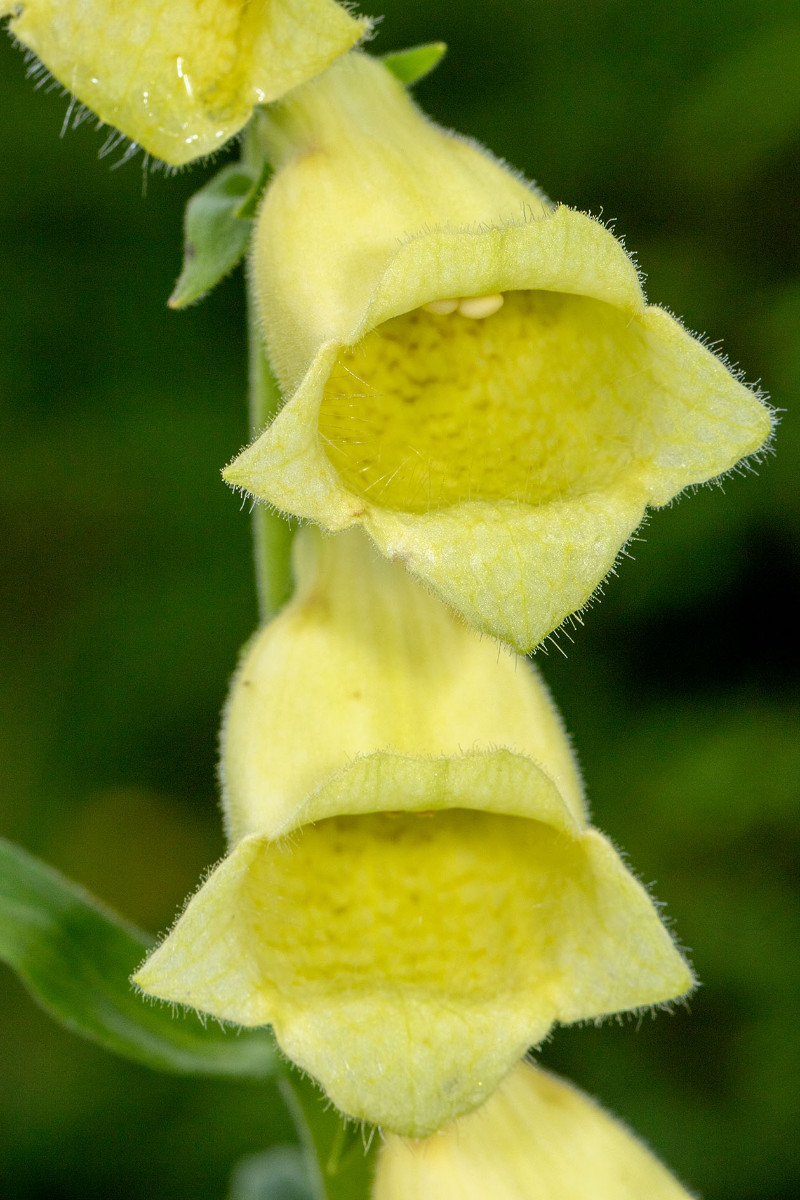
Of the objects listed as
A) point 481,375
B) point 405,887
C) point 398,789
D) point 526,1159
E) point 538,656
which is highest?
point 481,375

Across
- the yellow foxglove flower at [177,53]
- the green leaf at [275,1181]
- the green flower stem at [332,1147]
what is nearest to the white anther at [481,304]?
the yellow foxglove flower at [177,53]

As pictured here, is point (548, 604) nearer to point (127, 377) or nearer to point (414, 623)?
point (414, 623)

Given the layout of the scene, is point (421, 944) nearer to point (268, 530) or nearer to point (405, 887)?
point (405, 887)

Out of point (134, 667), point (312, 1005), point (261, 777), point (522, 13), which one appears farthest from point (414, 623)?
point (522, 13)

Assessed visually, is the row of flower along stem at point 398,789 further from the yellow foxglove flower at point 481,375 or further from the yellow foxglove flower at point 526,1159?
the yellow foxglove flower at point 526,1159

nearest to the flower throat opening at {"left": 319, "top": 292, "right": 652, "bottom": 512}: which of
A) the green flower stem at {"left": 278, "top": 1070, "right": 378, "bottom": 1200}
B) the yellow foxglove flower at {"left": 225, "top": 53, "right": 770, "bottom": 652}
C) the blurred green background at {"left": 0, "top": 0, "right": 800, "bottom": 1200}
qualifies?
the yellow foxglove flower at {"left": 225, "top": 53, "right": 770, "bottom": 652}

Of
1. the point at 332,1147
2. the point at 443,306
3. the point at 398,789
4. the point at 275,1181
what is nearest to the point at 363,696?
the point at 398,789
